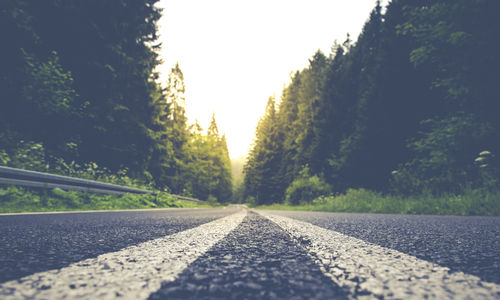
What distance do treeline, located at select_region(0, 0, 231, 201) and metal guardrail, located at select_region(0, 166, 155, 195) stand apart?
169 centimetres

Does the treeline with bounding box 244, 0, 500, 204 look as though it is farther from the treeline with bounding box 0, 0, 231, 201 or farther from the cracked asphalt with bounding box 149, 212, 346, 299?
the treeline with bounding box 0, 0, 231, 201

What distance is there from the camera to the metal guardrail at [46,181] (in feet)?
16.1

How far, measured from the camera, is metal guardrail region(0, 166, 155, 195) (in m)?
4.92

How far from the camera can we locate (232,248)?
1.61 meters

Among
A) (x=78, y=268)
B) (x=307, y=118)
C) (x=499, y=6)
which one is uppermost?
(x=307, y=118)

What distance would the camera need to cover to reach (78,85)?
1134cm

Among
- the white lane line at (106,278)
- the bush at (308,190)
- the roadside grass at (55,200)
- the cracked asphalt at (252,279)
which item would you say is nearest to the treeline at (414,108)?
the bush at (308,190)

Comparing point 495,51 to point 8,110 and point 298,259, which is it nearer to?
point 298,259

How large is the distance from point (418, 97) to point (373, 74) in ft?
9.73

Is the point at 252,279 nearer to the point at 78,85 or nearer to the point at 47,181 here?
Answer: the point at 47,181

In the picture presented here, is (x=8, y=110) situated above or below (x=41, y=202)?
above

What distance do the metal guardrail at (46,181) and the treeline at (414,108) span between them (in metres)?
10.6

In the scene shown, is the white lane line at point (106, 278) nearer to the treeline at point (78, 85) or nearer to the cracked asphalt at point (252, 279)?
the cracked asphalt at point (252, 279)

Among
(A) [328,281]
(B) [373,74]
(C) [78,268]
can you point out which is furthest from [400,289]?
(B) [373,74]
